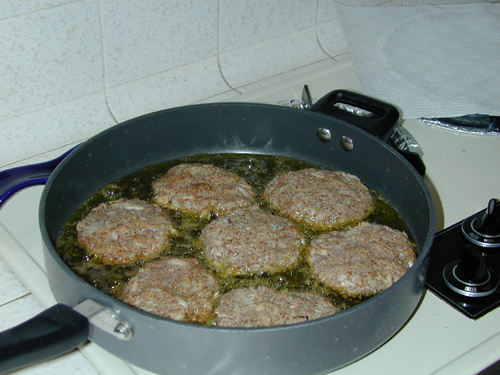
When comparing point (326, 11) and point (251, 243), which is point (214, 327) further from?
point (326, 11)

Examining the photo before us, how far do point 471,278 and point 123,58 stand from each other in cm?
111

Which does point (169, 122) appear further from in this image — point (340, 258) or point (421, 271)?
point (421, 271)

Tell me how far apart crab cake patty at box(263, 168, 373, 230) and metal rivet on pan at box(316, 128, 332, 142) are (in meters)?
0.10

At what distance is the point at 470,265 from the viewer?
1.19 meters

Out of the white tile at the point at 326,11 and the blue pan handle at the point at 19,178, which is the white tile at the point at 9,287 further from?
the white tile at the point at 326,11

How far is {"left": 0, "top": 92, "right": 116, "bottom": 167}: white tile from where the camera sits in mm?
1591

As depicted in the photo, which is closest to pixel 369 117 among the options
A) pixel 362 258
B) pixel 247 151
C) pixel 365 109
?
pixel 365 109

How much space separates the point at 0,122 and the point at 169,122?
475 millimetres

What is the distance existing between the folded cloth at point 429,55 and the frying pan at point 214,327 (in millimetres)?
322

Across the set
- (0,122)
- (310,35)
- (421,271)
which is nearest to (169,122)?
(0,122)

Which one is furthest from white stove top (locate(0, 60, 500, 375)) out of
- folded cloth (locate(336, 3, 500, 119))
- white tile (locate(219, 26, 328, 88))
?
white tile (locate(219, 26, 328, 88))

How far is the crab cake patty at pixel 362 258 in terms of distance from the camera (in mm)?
1175

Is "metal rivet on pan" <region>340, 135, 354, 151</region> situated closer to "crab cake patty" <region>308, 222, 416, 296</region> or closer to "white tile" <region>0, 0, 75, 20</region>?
"crab cake patty" <region>308, 222, 416, 296</region>

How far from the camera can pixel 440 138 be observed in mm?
1700
